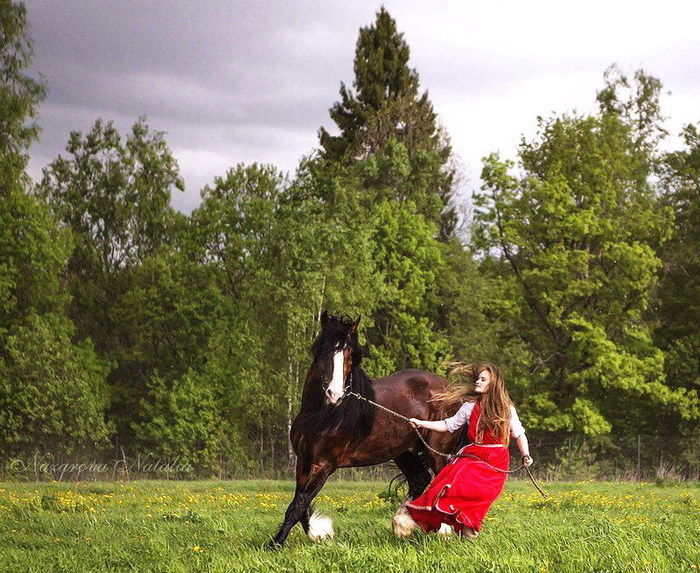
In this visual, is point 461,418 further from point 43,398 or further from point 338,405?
point 43,398

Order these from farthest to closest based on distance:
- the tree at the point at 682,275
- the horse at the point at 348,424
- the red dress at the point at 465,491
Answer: the tree at the point at 682,275, the horse at the point at 348,424, the red dress at the point at 465,491

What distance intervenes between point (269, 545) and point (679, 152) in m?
37.3

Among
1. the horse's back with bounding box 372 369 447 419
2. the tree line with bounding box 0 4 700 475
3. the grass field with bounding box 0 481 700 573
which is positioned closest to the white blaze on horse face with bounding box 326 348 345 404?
the grass field with bounding box 0 481 700 573

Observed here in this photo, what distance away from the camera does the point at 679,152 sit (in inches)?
1678

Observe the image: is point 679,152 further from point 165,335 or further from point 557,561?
point 557,561

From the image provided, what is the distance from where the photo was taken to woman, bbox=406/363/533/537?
376 inches

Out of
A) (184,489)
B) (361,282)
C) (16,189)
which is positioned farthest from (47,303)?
(184,489)

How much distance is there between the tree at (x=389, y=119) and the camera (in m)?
46.0

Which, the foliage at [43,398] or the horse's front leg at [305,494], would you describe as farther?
the foliage at [43,398]

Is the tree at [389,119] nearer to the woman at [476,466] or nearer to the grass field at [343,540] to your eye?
the grass field at [343,540]

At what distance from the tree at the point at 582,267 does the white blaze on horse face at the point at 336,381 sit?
27.2 meters

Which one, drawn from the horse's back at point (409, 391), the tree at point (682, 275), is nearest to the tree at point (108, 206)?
the tree at point (682, 275)

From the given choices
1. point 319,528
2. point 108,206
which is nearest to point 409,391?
point 319,528

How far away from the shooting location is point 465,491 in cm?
954
